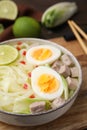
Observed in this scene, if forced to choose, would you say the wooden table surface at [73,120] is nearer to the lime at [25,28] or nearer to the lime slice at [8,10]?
the lime at [25,28]

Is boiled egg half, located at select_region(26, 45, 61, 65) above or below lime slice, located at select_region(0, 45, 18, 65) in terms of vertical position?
below

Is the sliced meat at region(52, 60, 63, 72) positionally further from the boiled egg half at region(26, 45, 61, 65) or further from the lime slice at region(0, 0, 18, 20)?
the lime slice at region(0, 0, 18, 20)

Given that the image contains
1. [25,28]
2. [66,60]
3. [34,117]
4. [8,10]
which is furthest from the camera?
[8,10]

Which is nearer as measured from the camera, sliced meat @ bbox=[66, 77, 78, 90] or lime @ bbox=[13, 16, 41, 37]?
sliced meat @ bbox=[66, 77, 78, 90]

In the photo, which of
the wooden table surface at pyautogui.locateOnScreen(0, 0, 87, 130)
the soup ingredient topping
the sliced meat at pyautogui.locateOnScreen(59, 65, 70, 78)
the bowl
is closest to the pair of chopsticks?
Result: the wooden table surface at pyautogui.locateOnScreen(0, 0, 87, 130)

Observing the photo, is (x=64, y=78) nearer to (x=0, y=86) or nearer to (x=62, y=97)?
(x=62, y=97)

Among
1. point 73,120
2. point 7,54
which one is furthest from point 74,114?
point 7,54

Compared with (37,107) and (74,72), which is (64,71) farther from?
(37,107)
